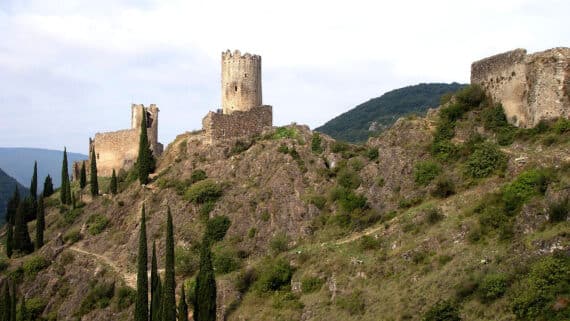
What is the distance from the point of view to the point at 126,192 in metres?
54.0

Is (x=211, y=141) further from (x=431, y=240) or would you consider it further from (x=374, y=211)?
(x=431, y=240)

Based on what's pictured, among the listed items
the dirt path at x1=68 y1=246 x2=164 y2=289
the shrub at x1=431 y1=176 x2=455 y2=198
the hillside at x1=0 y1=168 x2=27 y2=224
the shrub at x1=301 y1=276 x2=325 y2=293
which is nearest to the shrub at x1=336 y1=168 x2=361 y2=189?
the shrub at x1=431 y1=176 x2=455 y2=198

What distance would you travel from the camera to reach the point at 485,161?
1428 inches

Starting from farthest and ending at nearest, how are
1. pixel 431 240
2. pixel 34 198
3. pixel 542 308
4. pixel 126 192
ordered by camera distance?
pixel 34 198, pixel 126 192, pixel 431 240, pixel 542 308

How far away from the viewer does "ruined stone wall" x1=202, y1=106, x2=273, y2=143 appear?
5228cm

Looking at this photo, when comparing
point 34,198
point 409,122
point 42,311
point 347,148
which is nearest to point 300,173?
point 347,148

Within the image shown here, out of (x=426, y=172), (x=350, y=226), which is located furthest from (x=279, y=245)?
(x=426, y=172)

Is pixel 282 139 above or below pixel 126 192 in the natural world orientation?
above

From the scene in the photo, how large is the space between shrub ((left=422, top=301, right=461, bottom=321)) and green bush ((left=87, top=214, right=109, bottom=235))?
101 feet

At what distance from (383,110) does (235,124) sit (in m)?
48.6

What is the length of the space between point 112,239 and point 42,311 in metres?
6.70

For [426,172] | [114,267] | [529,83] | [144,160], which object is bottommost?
[114,267]

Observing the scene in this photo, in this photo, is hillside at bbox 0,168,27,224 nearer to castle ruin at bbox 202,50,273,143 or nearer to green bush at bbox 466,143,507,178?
castle ruin at bbox 202,50,273,143

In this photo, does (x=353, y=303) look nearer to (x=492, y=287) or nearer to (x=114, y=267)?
(x=492, y=287)
